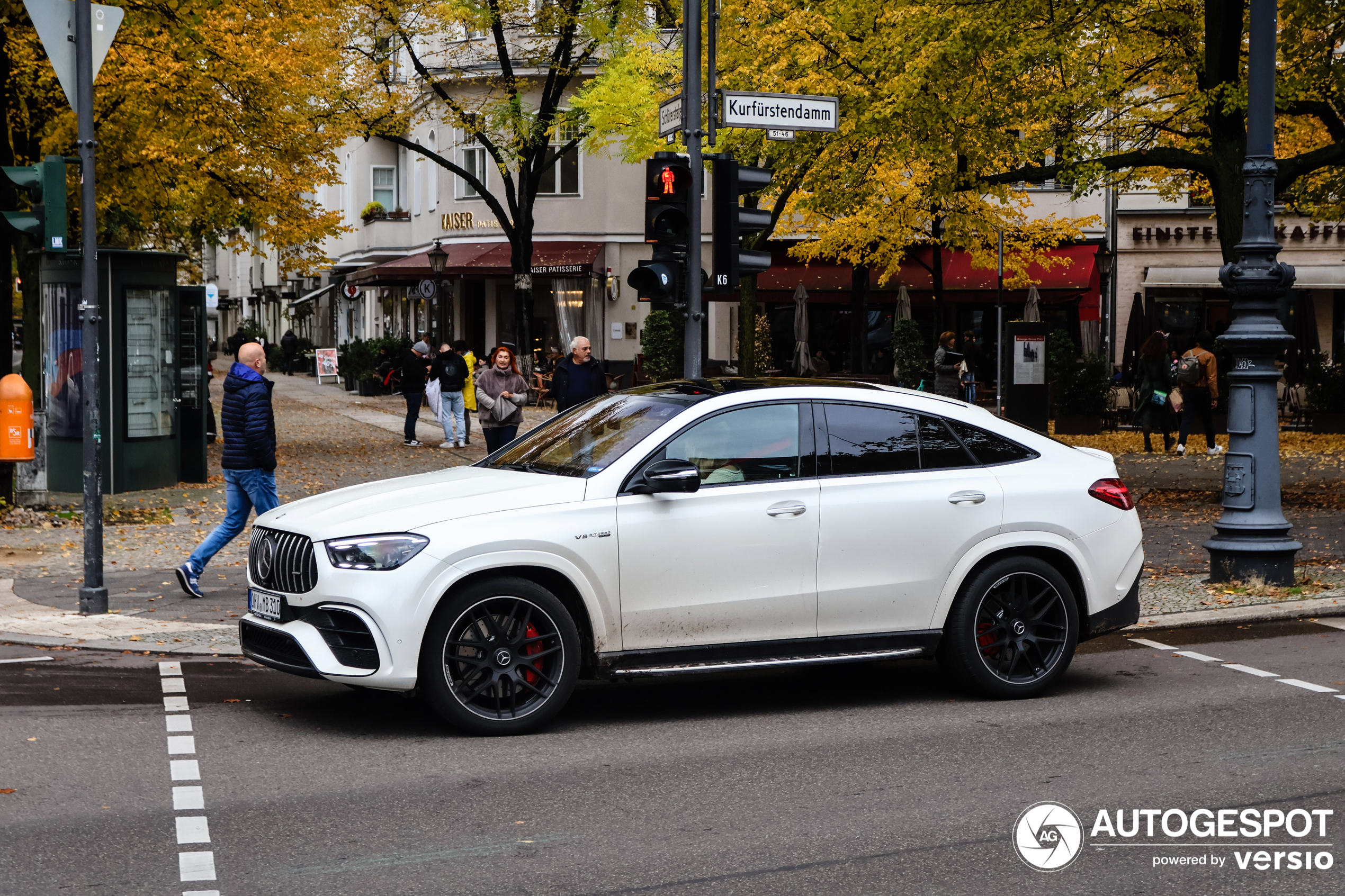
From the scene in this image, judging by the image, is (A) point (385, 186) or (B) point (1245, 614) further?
(A) point (385, 186)

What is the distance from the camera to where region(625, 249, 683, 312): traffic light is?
11.6 metres

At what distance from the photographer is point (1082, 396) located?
2494 cm

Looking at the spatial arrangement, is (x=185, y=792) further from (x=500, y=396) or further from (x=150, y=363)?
(x=150, y=363)

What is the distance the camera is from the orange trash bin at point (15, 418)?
13.4 meters

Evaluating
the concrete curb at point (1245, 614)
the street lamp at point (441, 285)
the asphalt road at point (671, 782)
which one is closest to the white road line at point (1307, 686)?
the asphalt road at point (671, 782)

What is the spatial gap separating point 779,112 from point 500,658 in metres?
6.65

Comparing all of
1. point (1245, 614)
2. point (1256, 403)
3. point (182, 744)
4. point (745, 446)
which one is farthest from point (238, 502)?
point (1256, 403)

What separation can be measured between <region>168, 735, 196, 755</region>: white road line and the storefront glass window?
10611 mm

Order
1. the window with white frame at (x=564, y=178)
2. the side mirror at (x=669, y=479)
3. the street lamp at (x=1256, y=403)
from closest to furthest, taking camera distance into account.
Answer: the side mirror at (x=669, y=479), the street lamp at (x=1256, y=403), the window with white frame at (x=564, y=178)

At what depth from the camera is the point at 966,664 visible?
24.7ft

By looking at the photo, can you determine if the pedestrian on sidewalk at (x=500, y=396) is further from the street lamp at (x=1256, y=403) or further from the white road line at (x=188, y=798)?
the white road line at (x=188, y=798)

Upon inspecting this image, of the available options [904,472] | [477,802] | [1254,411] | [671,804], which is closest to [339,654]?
[477,802]

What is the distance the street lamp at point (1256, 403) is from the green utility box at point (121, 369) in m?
11.2

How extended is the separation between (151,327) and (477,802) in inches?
498
